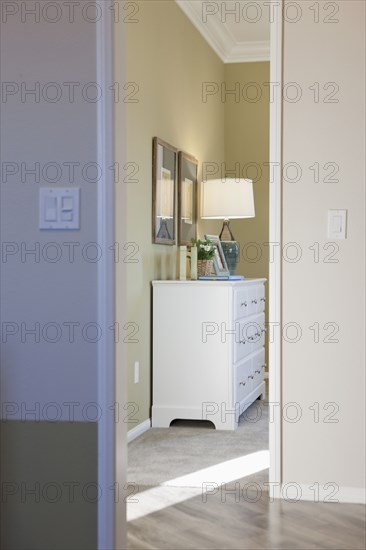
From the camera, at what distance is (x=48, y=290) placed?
6.34 feet

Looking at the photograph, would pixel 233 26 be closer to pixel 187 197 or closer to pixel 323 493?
pixel 187 197

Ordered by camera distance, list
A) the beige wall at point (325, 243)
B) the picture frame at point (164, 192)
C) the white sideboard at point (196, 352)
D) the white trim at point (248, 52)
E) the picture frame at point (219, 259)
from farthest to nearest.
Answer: the white trim at point (248, 52) → the picture frame at point (219, 259) → the picture frame at point (164, 192) → the white sideboard at point (196, 352) → the beige wall at point (325, 243)

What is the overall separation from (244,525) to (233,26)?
15.3 ft

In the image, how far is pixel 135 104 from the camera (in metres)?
4.84

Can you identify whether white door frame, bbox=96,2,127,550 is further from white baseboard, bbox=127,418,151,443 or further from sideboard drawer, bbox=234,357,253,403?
sideboard drawer, bbox=234,357,253,403

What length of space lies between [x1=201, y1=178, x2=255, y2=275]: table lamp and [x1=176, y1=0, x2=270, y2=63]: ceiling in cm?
130

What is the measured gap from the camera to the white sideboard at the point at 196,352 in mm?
5070

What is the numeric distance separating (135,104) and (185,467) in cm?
210

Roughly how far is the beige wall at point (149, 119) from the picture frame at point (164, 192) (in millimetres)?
61

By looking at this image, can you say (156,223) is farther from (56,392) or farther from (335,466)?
(56,392)

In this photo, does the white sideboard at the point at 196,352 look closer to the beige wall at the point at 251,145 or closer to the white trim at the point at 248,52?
the beige wall at the point at 251,145

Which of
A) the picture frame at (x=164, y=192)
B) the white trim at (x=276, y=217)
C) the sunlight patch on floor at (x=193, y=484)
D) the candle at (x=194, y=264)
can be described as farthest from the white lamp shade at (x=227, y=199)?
the white trim at (x=276, y=217)

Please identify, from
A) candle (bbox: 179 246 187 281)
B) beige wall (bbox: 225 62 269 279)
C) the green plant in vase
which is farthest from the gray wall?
beige wall (bbox: 225 62 269 279)

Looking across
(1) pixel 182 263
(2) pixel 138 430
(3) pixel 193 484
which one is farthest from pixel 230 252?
(3) pixel 193 484
